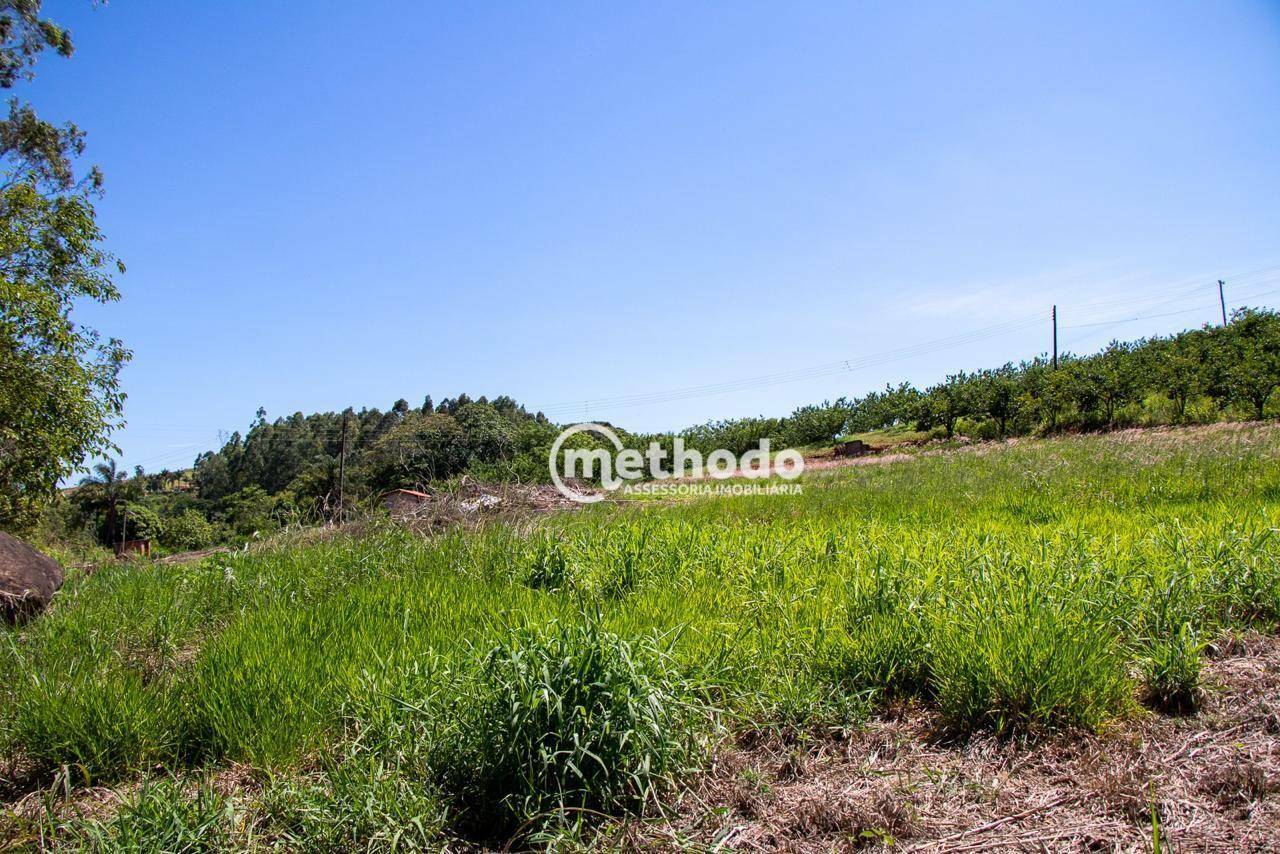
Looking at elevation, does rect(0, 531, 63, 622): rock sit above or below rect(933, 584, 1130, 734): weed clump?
above

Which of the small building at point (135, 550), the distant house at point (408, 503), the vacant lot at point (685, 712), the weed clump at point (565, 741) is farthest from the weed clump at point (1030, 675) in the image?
the small building at point (135, 550)

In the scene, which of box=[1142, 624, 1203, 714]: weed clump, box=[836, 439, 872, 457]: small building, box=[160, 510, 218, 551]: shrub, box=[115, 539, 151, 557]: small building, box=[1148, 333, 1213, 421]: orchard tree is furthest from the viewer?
A: box=[160, 510, 218, 551]: shrub

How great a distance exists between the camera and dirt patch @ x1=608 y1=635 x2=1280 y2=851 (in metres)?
1.86

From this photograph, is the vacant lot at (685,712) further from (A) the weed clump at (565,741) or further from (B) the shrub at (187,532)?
(B) the shrub at (187,532)

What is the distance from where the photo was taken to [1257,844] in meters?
1.76

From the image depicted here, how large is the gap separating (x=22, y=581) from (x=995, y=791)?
657cm

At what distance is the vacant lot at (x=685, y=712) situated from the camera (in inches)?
77.1

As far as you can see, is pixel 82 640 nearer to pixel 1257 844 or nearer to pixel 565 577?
pixel 565 577

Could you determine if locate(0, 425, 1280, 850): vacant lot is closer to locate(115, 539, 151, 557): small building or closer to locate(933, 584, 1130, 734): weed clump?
locate(933, 584, 1130, 734): weed clump
